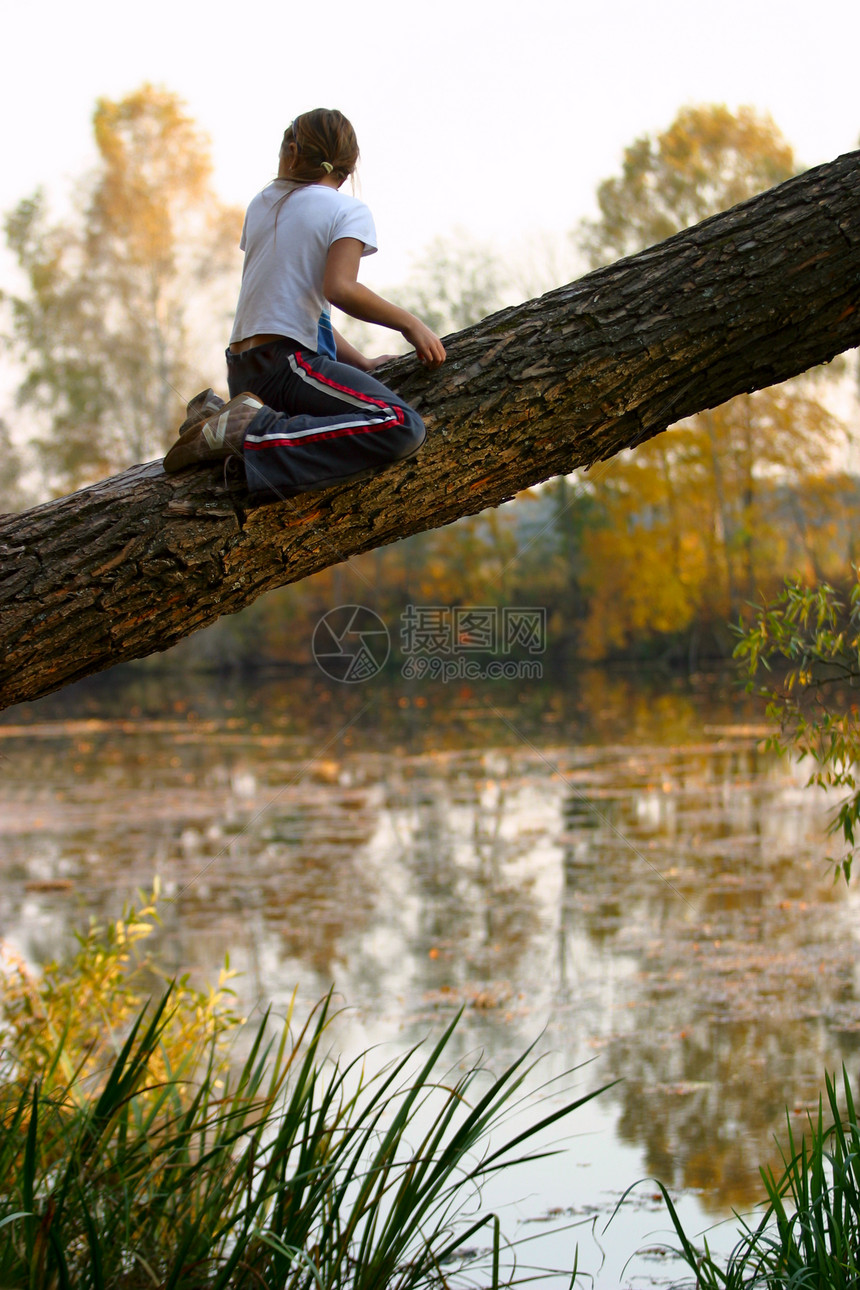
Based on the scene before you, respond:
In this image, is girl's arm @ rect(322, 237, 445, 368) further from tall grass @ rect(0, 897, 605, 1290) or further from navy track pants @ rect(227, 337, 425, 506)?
tall grass @ rect(0, 897, 605, 1290)

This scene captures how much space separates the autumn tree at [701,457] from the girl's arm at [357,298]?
18.2 m

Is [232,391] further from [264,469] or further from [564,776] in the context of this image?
[564,776]

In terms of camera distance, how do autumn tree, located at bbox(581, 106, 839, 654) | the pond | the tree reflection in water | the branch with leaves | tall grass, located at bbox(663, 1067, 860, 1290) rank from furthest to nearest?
1. autumn tree, located at bbox(581, 106, 839, 654)
2. the tree reflection in water
3. the pond
4. the branch with leaves
5. tall grass, located at bbox(663, 1067, 860, 1290)

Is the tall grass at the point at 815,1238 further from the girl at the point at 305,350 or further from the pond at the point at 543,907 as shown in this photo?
the girl at the point at 305,350

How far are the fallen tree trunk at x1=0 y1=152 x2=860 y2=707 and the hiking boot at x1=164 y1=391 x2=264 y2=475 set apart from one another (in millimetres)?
36

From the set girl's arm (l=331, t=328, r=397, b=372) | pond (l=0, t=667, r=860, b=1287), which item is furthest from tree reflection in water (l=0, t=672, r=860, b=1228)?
girl's arm (l=331, t=328, r=397, b=372)

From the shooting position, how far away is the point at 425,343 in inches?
92.2

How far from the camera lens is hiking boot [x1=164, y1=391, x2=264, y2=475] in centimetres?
224

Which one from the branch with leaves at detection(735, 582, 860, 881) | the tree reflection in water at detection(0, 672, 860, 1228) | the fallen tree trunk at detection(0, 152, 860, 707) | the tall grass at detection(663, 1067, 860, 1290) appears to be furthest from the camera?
the tree reflection in water at detection(0, 672, 860, 1228)

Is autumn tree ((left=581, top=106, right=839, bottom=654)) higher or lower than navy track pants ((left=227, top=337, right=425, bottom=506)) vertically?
higher

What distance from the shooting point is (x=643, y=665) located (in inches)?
869

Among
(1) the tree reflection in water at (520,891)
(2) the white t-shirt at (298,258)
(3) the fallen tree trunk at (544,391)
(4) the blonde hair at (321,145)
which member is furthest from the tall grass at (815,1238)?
(4) the blonde hair at (321,145)

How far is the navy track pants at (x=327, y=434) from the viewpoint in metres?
2.21

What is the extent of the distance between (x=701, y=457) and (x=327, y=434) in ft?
63.0
